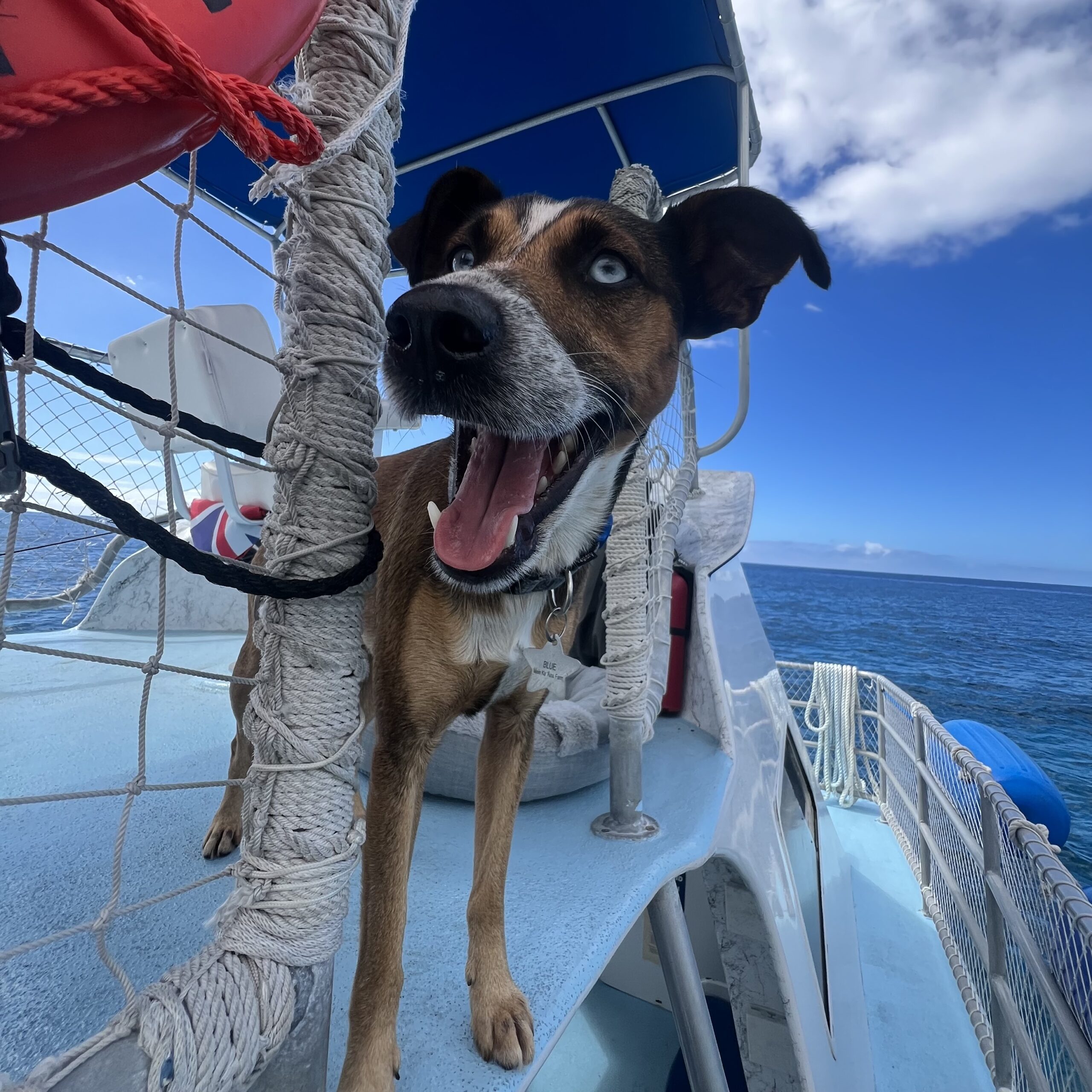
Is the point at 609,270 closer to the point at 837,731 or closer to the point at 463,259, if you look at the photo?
the point at 463,259

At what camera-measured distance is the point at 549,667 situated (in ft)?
4.50

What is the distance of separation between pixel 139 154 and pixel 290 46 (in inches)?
8.4

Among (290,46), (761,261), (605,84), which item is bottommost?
(290,46)

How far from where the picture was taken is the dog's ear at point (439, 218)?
169 cm

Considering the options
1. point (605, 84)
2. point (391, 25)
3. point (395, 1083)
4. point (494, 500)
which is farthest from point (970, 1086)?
point (605, 84)

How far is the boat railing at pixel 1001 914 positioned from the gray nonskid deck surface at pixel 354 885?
1.08m

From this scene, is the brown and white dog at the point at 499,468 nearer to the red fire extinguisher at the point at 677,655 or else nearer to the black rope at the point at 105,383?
the black rope at the point at 105,383

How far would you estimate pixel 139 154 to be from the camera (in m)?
0.50

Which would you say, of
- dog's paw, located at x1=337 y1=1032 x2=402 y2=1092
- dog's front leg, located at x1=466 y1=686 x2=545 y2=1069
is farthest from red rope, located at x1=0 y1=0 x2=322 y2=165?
dog's paw, located at x1=337 y1=1032 x2=402 y2=1092

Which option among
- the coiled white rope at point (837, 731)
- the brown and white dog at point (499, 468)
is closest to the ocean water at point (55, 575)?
the brown and white dog at point (499, 468)

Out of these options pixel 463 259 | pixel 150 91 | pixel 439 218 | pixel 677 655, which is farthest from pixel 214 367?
pixel 150 91

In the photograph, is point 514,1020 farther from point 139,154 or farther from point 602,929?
point 139,154

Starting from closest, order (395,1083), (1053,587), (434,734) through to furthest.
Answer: (395,1083) < (434,734) < (1053,587)

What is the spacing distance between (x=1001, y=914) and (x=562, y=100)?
12.6 ft
